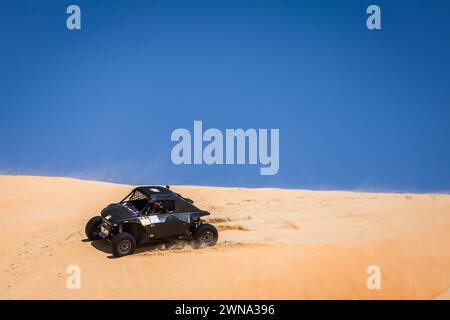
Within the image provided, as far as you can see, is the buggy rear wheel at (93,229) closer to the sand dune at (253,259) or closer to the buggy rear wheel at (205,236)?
the sand dune at (253,259)

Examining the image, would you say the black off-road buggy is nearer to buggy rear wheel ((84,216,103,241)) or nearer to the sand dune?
buggy rear wheel ((84,216,103,241))

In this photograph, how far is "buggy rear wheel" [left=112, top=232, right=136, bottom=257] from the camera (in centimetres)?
1143

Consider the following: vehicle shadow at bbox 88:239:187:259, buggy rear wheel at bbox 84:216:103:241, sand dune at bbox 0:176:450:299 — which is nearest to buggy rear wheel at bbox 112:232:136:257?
sand dune at bbox 0:176:450:299

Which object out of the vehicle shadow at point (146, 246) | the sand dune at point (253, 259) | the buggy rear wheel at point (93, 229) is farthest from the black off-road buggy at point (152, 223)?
the sand dune at point (253, 259)

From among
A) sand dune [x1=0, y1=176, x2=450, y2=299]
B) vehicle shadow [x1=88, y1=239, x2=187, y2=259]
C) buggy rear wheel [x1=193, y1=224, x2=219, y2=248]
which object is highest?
buggy rear wheel [x1=193, y1=224, x2=219, y2=248]

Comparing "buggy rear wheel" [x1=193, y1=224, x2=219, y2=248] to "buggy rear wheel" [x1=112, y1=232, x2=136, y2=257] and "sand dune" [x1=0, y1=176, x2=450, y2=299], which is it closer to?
"sand dune" [x1=0, y1=176, x2=450, y2=299]

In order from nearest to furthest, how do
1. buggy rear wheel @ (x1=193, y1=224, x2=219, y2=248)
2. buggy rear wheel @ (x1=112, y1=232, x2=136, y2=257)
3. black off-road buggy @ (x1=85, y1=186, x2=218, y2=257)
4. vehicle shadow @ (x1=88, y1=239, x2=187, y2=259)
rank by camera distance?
buggy rear wheel @ (x1=112, y1=232, x2=136, y2=257), black off-road buggy @ (x1=85, y1=186, x2=218, y2=257), vehicle shadow @ (x1=88, y1=239, x2=187, y2=259), buggy rear wheel @ (x1=193, y1=224, x2=219, y2=248)

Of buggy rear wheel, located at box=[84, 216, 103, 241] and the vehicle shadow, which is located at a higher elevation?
buggy rear wheel, located at box=[84, 216, 103, 241]

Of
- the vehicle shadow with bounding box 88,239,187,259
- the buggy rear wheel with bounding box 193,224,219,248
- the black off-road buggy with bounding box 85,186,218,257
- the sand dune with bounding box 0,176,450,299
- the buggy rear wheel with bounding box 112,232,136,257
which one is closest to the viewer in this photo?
the sand dune with bounding box 0,176,450,299

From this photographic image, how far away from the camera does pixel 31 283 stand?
10.1m

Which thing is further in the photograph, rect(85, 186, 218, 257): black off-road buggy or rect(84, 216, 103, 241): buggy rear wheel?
rect(84, 216, 103, 241): buggy rear wheel

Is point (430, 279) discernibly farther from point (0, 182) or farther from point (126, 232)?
point (0, 182)

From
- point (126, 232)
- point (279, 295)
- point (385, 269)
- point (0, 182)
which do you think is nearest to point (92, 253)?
point (126, 232)
